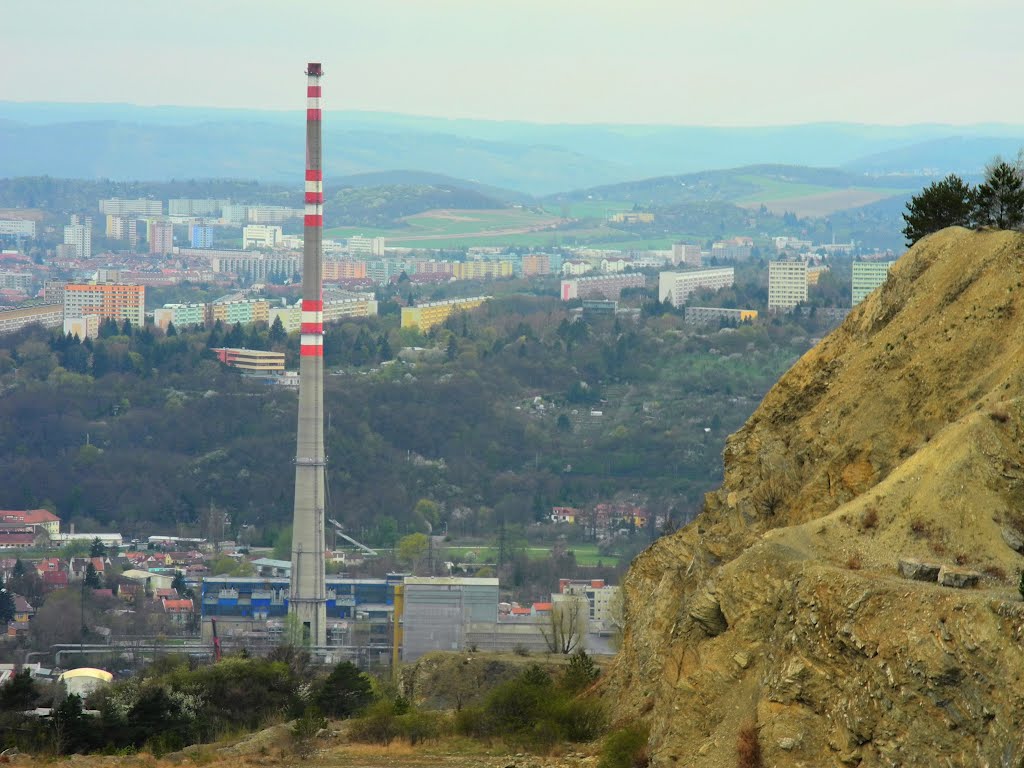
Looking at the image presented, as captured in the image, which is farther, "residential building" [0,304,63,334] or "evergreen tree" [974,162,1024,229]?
"residential building" [0,304,63,334]

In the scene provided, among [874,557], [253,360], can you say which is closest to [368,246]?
[253,360]

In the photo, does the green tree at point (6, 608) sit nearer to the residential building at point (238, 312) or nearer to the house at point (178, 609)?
the house at point (178, 609)

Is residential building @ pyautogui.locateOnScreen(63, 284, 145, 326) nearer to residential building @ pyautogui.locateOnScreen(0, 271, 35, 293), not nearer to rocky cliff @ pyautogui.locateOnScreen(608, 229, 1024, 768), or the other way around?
residential building @ pyautogui.locateOnScreen(0, 271, 35, 293)

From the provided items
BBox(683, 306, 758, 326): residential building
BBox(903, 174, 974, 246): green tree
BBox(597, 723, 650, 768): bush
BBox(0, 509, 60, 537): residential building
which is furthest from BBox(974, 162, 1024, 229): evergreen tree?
BBox(683, 306, 758, 326): residential building

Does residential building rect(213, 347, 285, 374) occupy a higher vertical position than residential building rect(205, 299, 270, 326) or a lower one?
lower

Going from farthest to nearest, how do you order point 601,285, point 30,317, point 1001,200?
point 601,285 < point 30,317 < point 1001,200

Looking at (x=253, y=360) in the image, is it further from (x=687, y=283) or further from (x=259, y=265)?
(x=259, y=265)
